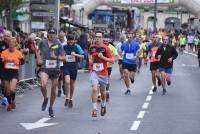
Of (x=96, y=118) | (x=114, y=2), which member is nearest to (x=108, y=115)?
(x=96, y=118)

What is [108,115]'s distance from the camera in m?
14.8

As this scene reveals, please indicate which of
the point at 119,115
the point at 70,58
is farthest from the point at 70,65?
the point at 119,115

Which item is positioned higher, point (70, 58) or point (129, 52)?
point (70, 58)

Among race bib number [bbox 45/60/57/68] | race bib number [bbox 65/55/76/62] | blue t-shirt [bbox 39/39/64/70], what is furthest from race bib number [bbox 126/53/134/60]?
race bib number [bbox 45/60/57/68]

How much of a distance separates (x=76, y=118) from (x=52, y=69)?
44.4 inches

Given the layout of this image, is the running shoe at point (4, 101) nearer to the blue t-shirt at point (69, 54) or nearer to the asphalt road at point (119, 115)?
the asphalt road at point (119, 115)

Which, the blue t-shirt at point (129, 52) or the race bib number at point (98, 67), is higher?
the race bib number at point (98, 67)

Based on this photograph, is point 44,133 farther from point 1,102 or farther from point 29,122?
point 1,102

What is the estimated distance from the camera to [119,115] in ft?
48.7

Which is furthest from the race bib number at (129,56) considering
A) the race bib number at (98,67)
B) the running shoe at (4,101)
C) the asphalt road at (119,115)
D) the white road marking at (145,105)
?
the race bib number at (98,67)

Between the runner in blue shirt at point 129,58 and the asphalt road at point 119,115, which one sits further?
the runner in blue shirt at point 129,58

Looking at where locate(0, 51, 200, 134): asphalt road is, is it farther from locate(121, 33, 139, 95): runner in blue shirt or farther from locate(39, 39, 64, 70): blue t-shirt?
locate(39, 39, 64, 70): blue t-shirt

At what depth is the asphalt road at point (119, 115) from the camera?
12.5 m

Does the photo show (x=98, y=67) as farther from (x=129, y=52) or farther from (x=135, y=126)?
(x=129, y=52)
